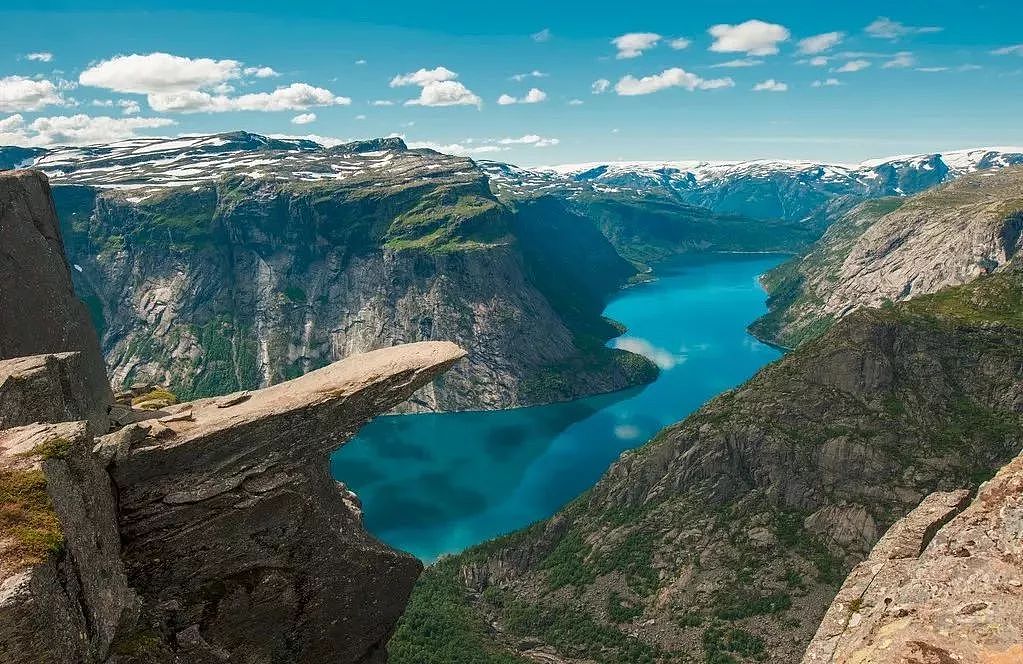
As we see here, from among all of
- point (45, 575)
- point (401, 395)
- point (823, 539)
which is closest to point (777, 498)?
point (823, 539)

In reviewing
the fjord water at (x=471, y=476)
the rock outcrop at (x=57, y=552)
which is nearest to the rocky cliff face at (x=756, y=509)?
the fjord water at (x=471, y=476)

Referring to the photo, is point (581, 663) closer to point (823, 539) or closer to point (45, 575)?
point (823, 539)

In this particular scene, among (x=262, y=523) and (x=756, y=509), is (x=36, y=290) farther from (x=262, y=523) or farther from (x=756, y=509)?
(x=756, y=509)

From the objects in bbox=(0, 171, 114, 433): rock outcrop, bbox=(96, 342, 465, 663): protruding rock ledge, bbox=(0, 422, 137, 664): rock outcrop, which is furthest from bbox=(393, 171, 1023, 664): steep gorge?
bbox=(0, 422, 137, 664): rock outcrop

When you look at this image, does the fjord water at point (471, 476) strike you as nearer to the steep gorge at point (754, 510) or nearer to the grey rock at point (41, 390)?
the steep gorge at point (754, 510)

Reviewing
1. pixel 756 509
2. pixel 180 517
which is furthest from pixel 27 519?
pixel 756 509

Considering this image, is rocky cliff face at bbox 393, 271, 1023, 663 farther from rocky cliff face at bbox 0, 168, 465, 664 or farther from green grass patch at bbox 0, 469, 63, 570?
green grass patch at bbox 0, 469, 63, 570

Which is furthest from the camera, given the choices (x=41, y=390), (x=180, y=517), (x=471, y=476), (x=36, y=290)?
(x=471, y=476)
